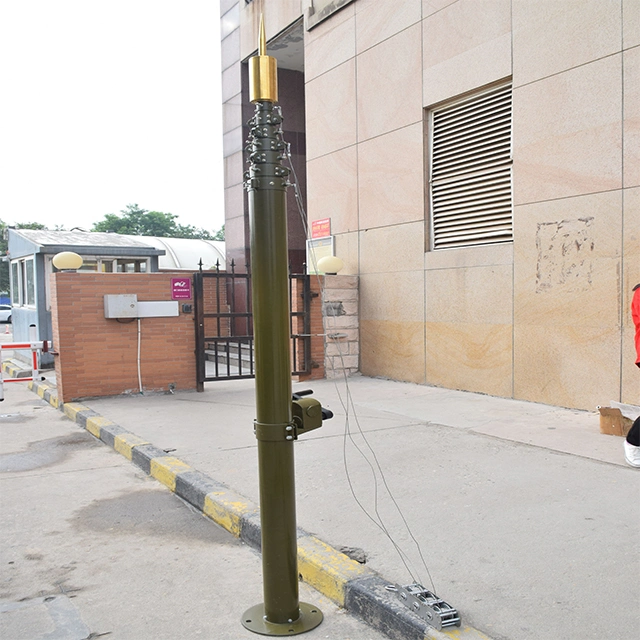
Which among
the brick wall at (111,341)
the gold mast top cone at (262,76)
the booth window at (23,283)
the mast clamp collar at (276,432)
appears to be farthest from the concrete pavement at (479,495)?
the booth window at (23,283)

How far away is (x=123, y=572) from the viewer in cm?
392

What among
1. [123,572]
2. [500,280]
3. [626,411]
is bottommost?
[123,572]

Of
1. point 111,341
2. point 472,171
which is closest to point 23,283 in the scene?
point 111,341

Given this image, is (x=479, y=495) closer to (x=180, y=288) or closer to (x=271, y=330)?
(x=271, y=330)

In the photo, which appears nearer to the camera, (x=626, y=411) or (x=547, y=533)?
(x=547, y=533)

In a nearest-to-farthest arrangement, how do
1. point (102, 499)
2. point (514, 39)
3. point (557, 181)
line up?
point (102, 499)
point (557, 181)
point (514, 39)

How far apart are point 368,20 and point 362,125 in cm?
165

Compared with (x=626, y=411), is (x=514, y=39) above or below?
above

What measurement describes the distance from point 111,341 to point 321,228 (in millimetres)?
4512

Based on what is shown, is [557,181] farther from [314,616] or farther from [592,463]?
[314,616]

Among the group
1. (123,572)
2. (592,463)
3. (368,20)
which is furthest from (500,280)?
(123,572)

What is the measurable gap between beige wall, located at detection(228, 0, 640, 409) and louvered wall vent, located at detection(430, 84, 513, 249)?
0.73 feet

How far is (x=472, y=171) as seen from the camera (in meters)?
9.25

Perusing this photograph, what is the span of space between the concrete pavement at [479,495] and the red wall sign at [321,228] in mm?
4278
